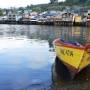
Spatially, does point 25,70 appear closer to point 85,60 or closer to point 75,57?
point 75,57

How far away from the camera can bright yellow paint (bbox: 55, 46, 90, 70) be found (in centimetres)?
1942

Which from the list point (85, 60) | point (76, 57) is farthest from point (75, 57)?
point (85, 60)

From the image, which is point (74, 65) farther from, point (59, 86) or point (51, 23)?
point (51, 23)

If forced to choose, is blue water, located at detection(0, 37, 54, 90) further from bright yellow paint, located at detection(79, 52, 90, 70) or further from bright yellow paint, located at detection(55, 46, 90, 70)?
bright yellow paint, located at detection(79, 52, 90, 70)

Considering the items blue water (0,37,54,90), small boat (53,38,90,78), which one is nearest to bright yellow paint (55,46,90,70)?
small boat (53,38,90,78)

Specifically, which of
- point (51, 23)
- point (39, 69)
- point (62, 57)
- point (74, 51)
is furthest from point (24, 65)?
point (51, 23)

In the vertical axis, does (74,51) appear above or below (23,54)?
above

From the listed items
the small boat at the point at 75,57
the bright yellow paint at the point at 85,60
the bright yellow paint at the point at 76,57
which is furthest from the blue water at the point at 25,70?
the bright yellow paint at the point at 85,60

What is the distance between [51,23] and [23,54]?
8470 cm

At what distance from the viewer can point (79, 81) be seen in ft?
62.4

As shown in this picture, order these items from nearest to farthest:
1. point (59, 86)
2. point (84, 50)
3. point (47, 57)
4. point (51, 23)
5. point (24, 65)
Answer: point (59, 86) < point (84, 50) < point (24, 65) < point (47, 57) < point (51, 23)

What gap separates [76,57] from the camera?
64.8 feet

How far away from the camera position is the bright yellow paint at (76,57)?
19.4 metres

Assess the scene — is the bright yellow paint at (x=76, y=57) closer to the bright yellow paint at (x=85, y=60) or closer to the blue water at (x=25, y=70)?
the bright yellow paint at (x=85, y=60)
